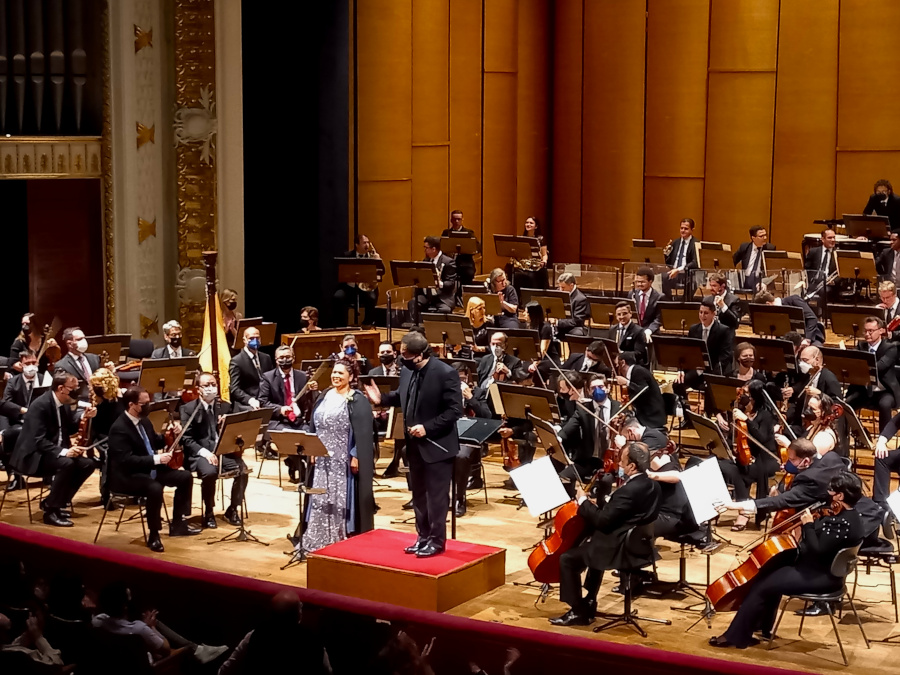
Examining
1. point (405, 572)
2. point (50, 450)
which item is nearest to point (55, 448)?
point (50, 450)

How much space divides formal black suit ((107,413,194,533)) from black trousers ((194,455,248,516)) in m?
0.30

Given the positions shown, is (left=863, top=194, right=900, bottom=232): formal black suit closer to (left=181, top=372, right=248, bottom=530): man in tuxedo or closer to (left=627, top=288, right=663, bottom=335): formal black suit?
(left=627, top=288, right=663, bottom=335): formal black suit

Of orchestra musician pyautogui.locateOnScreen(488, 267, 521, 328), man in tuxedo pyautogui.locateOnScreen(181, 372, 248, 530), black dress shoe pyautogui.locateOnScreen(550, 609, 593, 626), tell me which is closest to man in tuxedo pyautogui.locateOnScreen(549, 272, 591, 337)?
orchestra musician pyautogui.locateOnScreen(488, 267, 521, 328)

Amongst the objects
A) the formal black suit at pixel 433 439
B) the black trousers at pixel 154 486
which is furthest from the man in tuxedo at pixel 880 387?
the black trousers at pixel 154 486

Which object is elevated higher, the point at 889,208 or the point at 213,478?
the point at 889,208

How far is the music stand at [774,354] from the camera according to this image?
1016cm

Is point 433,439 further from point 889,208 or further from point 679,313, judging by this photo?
point 889,208

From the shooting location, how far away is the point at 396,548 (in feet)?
27.5

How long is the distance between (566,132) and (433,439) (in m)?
11.6

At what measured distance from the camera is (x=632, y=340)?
11422 mm

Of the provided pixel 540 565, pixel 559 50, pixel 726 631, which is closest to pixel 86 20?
pixel 559 50

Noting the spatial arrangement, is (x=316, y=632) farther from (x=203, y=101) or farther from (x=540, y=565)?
(x=203, y=101)

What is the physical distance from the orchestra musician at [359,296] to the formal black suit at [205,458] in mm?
4814

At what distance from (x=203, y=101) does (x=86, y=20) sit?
146cm
